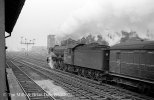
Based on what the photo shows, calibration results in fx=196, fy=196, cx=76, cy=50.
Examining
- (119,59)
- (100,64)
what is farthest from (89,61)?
(119,59)

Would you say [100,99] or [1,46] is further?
[100,99]

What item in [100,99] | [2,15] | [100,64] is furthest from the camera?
[100,64]

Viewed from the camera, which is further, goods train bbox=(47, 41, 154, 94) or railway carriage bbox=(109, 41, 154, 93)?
goods train bbox=(47, 41, 154, 94)

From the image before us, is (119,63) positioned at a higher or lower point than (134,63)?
lower

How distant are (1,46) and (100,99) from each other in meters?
6.87

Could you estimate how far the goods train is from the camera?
10523 mm

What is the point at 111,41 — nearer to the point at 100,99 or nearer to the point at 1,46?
the point at 100,99

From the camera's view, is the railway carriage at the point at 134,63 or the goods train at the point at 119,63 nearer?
the railway carriage at the point at 134,63

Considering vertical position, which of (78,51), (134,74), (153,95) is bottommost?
(153,95)

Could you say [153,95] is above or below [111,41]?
below

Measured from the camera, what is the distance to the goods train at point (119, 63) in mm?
10523

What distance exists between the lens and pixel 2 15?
14.2 feet

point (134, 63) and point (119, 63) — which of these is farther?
point (119, 63)

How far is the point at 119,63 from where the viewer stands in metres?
13.0
